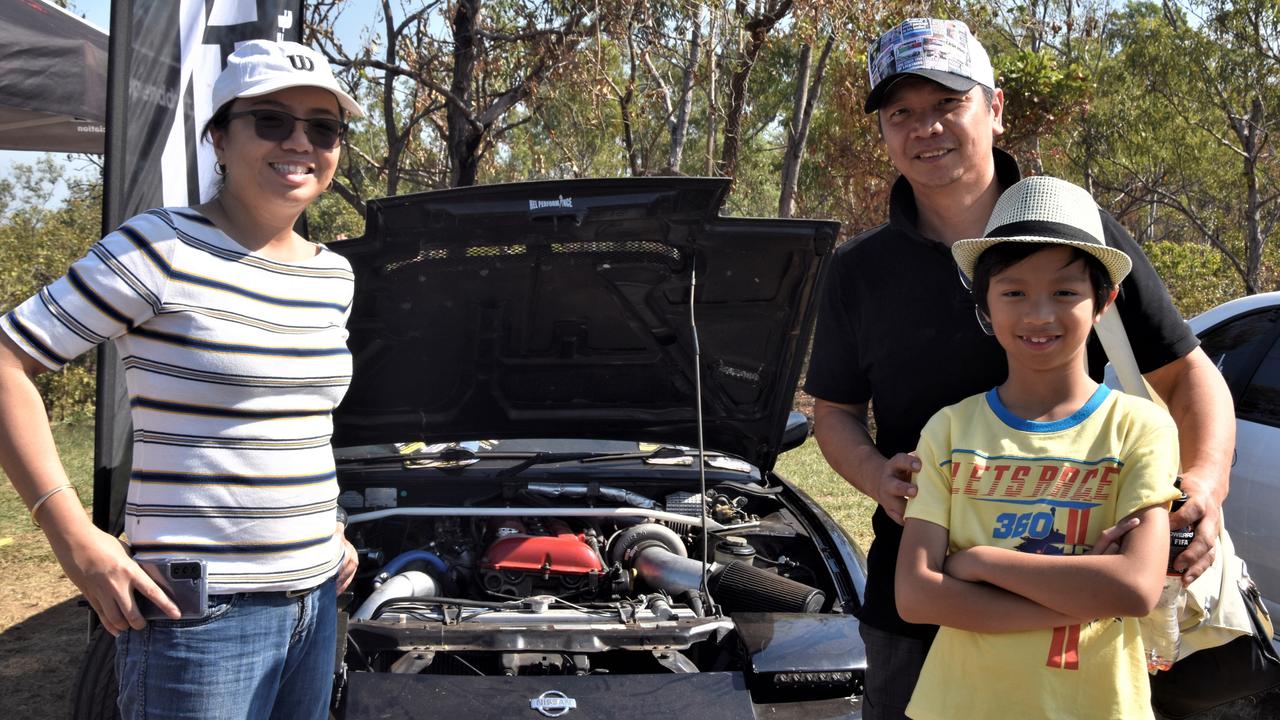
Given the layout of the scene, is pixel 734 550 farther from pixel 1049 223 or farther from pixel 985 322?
pixel 1049 223

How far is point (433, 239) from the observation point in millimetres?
3057

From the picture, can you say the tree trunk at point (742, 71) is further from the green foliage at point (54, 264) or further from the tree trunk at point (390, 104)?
the green foliage at point (54, 264)

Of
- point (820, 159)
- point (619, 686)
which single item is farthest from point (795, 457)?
point (820, 159)

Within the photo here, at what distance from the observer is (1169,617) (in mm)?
1672

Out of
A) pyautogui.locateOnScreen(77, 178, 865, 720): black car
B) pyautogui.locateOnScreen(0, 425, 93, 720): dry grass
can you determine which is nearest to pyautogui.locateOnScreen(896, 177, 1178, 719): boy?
pyautogui.locateOnScreen(77, 178, 865, 720): black car

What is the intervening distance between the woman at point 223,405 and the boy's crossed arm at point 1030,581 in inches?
43.5

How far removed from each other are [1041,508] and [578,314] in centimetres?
205

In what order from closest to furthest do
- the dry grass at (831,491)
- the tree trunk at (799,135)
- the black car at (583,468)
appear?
1. the black car at (583,468)
2. the dry grass at (831,491)
3. the tree trunk at (799,135)

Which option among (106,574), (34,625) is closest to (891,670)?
(106,574)

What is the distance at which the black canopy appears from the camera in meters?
6.00

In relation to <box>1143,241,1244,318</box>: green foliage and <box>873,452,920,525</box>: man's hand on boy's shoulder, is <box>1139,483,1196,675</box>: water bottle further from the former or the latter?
<box>1143,241,1244,318</box>: green foliage

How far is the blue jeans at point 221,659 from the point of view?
1733 millimetres

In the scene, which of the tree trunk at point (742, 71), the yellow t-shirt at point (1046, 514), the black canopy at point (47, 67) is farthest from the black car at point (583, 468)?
the tree trunk at point (742, 71)

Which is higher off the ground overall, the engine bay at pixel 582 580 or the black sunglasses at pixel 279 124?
the black sunglasses at pixel 279 124
